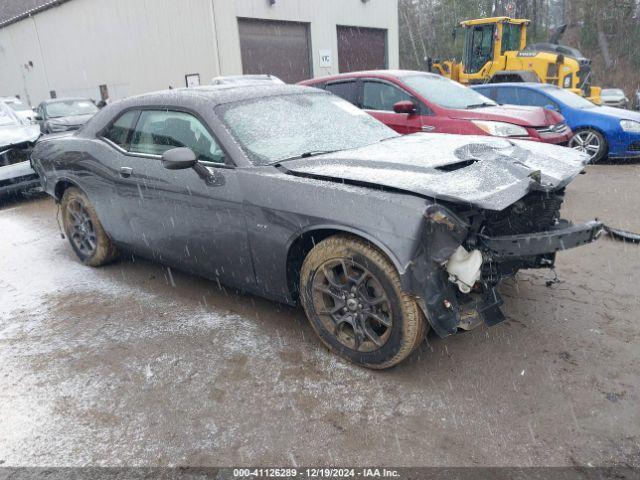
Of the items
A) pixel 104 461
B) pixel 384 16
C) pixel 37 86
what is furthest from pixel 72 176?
pixel 37 86

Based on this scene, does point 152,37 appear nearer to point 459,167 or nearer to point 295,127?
point 295,127

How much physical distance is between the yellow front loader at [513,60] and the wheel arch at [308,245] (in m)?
11.0

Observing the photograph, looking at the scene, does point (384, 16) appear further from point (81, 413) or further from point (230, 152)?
point (81, 413)

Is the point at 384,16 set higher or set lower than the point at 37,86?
higher

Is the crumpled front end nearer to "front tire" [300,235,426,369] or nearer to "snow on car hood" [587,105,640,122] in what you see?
"front tire" [300,235,426,369]

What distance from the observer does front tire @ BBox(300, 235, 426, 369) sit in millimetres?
2736

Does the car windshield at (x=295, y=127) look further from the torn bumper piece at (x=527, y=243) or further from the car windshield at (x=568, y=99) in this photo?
the car windshield at (x=568, y=99)

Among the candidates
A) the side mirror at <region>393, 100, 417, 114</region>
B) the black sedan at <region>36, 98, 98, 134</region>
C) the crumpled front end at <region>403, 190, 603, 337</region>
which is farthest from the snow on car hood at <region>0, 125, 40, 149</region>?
the crumpled front end at <region>403, 190, 603, 337</region>

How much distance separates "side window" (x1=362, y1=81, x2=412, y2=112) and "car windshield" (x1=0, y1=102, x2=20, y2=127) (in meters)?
6.09

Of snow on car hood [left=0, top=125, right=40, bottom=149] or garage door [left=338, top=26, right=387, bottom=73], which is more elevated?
garage door [left=338, top=26, right=387, bottom=73]

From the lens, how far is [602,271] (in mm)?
4238

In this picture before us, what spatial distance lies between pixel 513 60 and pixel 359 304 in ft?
41.6

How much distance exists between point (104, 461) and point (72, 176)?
10.0 feet

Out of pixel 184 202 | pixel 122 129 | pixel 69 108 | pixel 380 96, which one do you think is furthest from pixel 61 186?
pixel 69 108
